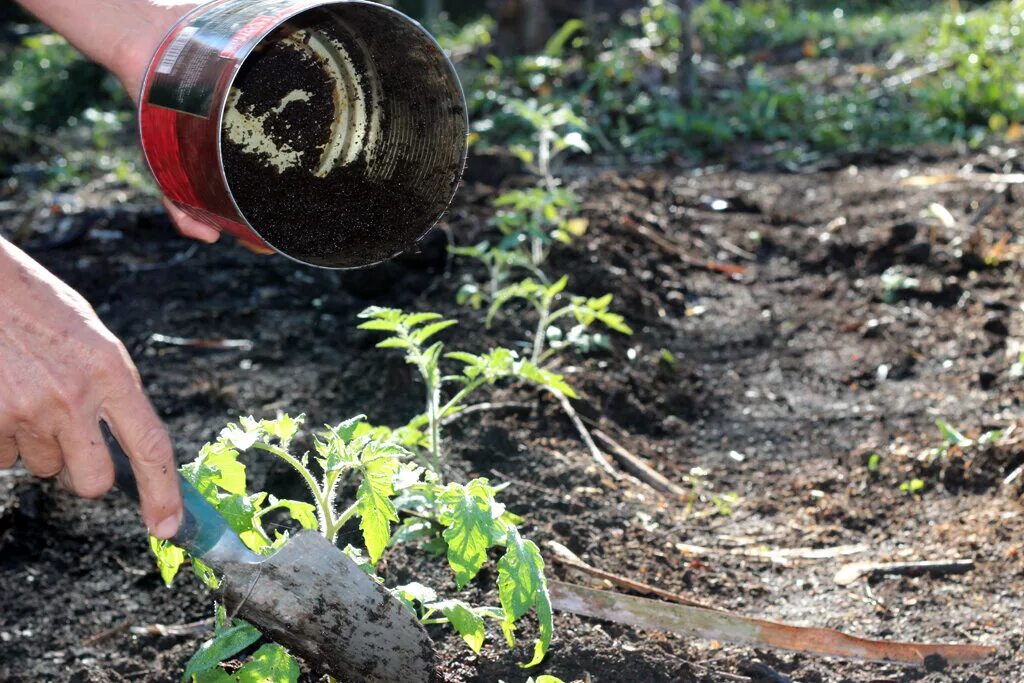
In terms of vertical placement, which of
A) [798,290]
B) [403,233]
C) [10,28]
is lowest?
[10,28]

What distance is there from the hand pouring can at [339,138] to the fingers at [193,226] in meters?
0.08

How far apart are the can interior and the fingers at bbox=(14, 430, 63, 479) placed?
0.61 meters

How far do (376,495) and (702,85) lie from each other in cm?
700

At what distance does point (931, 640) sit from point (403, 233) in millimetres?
1442

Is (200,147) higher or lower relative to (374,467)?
higher

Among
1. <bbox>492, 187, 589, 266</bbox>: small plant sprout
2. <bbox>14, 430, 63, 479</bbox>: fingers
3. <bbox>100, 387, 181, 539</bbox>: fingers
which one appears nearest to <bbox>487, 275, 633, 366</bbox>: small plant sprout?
<bbox>492, 187, 589, 266</bbox>: small plant sprout

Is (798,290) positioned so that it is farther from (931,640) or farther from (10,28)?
(10,28)

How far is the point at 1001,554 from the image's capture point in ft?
9.03

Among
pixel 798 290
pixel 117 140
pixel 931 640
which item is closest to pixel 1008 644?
pixel 931 640

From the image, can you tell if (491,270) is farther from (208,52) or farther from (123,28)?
(208,52)

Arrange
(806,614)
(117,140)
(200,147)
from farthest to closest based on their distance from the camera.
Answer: (117,140), (806,614), (200,147)

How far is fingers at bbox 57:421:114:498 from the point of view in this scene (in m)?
1.59

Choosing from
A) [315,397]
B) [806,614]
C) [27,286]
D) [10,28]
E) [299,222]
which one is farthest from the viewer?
[10,28]

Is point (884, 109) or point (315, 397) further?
point (884, 109)
